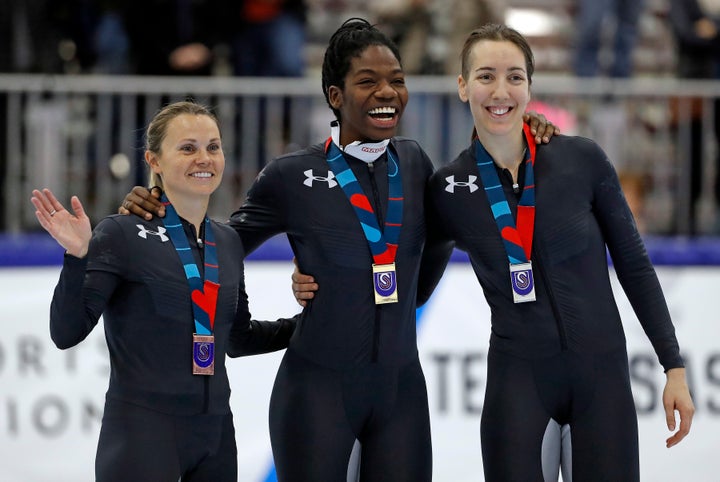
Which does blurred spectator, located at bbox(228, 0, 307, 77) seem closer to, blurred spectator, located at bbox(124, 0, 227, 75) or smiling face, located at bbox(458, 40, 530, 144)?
blurred spectator, located at bbox(124, 0, 227, 75)

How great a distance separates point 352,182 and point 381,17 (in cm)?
414

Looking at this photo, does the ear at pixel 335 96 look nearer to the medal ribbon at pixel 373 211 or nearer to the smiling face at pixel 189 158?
the medal ribbon at pixel 373 211

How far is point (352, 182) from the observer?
4.20 meters

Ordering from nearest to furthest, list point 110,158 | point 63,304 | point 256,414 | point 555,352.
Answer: point 63,304, point 555,352, point 256,414, point 110,158

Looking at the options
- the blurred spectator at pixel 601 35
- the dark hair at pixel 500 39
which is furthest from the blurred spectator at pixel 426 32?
the dark hair at pixel 500 39

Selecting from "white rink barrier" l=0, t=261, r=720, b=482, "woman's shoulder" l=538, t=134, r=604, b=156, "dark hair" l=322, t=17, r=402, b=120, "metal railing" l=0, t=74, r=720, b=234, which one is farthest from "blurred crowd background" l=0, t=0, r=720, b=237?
"woman's shoulder" l=538, t=134, r=604, b=156

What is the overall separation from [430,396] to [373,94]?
2.44 meters

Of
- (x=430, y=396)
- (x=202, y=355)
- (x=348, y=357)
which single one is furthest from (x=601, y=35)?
(x=202, y=355)

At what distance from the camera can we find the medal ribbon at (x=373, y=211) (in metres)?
4.12

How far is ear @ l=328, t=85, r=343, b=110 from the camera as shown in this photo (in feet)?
14.0

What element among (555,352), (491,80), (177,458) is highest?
(491,80)

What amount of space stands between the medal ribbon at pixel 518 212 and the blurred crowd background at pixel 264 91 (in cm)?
353

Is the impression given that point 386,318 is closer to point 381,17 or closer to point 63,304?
point 63,304

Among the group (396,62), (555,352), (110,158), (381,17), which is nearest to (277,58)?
(381,17)
